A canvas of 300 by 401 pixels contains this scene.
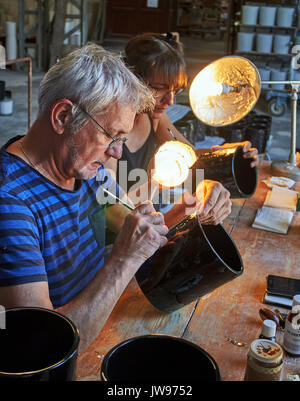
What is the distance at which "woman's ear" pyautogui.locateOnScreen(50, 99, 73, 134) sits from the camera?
1.24 m

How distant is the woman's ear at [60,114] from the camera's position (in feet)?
4.05

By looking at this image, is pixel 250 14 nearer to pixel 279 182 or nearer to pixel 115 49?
pixel 115 49

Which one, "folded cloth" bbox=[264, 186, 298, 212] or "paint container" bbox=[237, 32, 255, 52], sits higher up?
"paint container" bbox=[237, 32, 255, 52]

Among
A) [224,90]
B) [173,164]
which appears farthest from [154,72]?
[173,164]

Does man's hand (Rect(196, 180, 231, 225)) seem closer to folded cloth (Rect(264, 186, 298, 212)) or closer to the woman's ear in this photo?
the woman's ear

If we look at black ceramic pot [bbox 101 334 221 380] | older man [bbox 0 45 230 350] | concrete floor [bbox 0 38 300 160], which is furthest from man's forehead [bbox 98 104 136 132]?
concrete floor [bbox 0 38 300 160]

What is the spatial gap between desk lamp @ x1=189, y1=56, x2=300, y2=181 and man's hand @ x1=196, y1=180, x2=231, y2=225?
42cm

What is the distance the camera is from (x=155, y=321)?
126 centimetres

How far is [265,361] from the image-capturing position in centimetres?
90

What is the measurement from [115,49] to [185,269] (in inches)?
209

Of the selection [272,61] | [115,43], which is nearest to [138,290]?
[272,61]

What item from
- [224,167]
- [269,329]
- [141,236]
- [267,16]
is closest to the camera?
[269,329]
